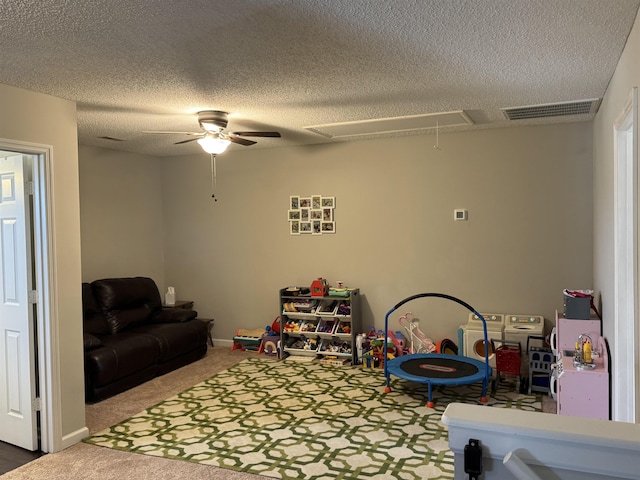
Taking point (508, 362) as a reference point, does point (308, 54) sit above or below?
above

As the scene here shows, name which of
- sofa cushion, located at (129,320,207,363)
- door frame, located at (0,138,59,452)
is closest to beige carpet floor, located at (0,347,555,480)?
door frame, located at (0,138,59,452)

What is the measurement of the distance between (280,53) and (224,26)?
0.49m

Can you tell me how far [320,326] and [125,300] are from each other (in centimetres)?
223

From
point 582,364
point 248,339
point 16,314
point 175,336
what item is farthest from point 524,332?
point 16,314

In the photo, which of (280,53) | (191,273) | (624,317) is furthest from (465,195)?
(191,273)

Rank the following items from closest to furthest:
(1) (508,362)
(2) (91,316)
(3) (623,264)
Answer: (3) (623,264)
(1) (508,362)
(2) (91,316)

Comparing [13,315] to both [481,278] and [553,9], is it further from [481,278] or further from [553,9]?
[481,278]

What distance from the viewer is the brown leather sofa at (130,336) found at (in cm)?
472

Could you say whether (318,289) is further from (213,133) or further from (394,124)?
(213,133)

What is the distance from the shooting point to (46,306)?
3.62 metres

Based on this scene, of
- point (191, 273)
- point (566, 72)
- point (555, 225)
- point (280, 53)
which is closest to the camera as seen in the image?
point (280, 53)

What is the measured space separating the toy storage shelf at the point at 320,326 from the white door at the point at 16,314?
9.36 ft

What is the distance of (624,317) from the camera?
3.03 meters

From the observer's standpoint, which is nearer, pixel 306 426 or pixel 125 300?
pixel 306 426
